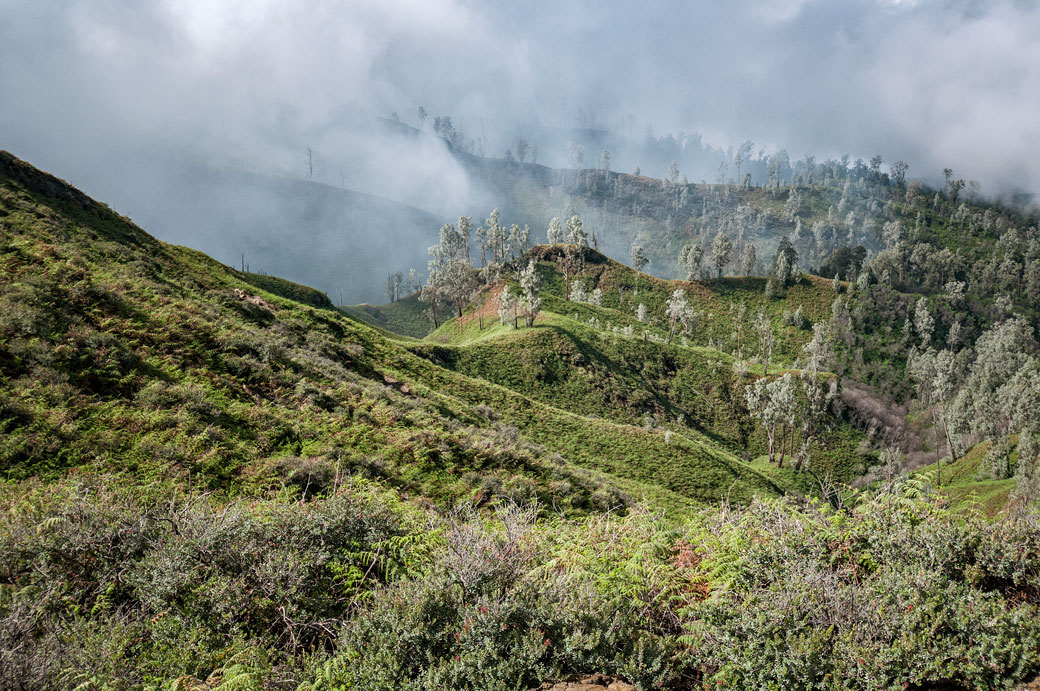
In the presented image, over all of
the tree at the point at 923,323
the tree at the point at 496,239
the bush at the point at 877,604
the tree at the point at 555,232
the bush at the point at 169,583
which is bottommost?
the bush at the point at 169,583

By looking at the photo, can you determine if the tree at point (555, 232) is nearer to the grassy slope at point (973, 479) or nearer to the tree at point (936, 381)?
the tree at point (936, 381)

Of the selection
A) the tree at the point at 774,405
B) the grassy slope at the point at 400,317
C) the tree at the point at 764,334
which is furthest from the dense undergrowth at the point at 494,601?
the grassy slope at the point at 400,317

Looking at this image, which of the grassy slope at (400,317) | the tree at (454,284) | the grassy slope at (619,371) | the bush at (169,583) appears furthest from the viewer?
the grassy slope at (400,317)

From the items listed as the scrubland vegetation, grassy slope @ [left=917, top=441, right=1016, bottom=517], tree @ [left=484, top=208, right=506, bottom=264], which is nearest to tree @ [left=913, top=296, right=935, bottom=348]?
grassy slope @ [left=917, top=441, right=1016, bottom=517]

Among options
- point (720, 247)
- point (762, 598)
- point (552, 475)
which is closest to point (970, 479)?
point (720, 247)

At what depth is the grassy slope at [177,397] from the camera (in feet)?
38.2

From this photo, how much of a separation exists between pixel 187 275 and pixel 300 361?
17758 mm

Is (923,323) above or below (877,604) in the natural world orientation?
above

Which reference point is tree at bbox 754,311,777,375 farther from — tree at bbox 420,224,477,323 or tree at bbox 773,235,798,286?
tree at bbox 420,224,477,323

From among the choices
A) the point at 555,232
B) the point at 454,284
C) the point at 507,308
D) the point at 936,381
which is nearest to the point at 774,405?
the point at 507,308

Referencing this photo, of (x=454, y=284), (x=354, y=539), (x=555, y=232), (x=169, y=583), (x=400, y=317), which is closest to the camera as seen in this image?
(x=169, y=583)

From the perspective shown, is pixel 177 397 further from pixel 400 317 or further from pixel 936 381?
pixel 400 317

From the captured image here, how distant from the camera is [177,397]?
1415 centimetres

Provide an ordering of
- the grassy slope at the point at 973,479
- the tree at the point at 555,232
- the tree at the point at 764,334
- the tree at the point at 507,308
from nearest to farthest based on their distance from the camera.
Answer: the grassy slope at the point at 973,479
the tree at the point at 507,308
the tree at the point at 764,334
the tree at the point at 555,232
